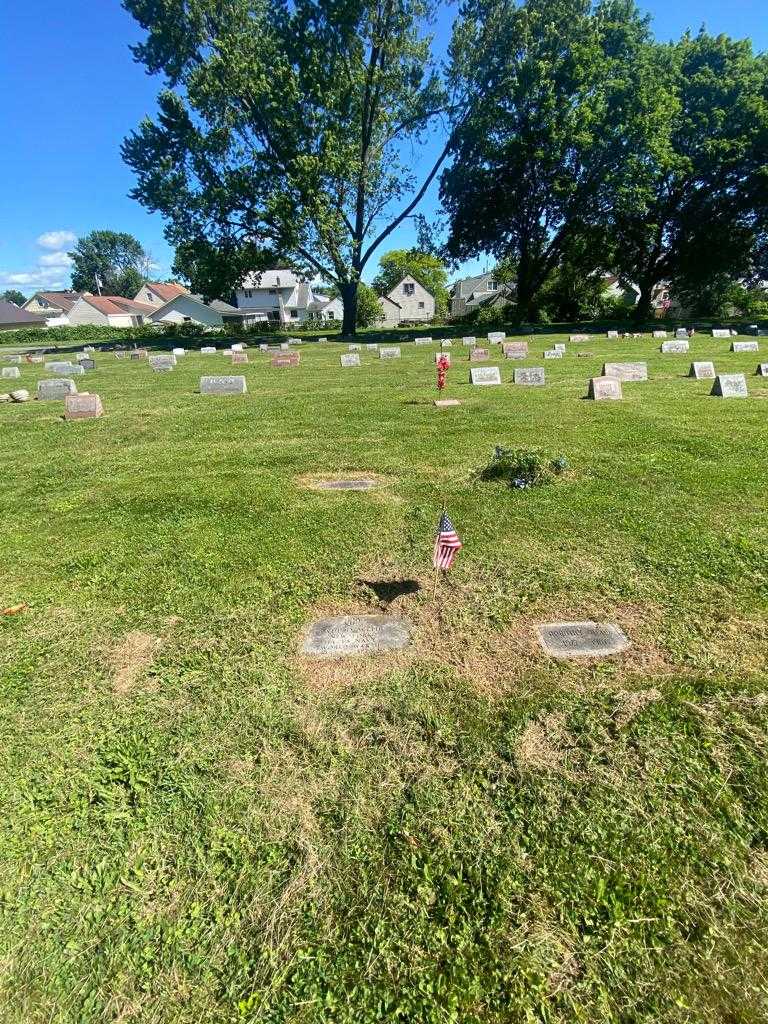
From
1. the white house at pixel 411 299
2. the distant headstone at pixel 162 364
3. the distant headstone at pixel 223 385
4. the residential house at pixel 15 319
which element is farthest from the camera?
the residential house at pixel 15 319

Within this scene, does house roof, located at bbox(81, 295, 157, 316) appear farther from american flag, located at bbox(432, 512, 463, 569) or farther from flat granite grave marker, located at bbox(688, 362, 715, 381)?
american flag, located at bbox(432, 512, 463, 569)

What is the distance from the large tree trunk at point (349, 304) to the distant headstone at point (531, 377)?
25040 millimetres

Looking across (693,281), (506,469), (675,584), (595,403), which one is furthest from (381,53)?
(675,584)

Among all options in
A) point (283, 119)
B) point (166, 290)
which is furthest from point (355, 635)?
point (166, 290)

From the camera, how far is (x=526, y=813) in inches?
93.4

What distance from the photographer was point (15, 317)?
222ft

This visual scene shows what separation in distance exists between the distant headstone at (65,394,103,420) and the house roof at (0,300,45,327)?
7218cm

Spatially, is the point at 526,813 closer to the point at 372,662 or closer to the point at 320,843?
the point at 320,843

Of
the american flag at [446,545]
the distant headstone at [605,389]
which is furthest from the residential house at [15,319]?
the american flag at [446,545]

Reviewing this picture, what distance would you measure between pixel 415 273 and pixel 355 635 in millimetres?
76752

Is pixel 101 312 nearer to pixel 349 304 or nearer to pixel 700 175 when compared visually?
pixel 349 304

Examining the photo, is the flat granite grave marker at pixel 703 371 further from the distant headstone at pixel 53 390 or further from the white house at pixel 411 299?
the white house at pixel 411 299

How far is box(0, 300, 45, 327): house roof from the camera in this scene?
6656cm

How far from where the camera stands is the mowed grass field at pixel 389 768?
1.85 metres
